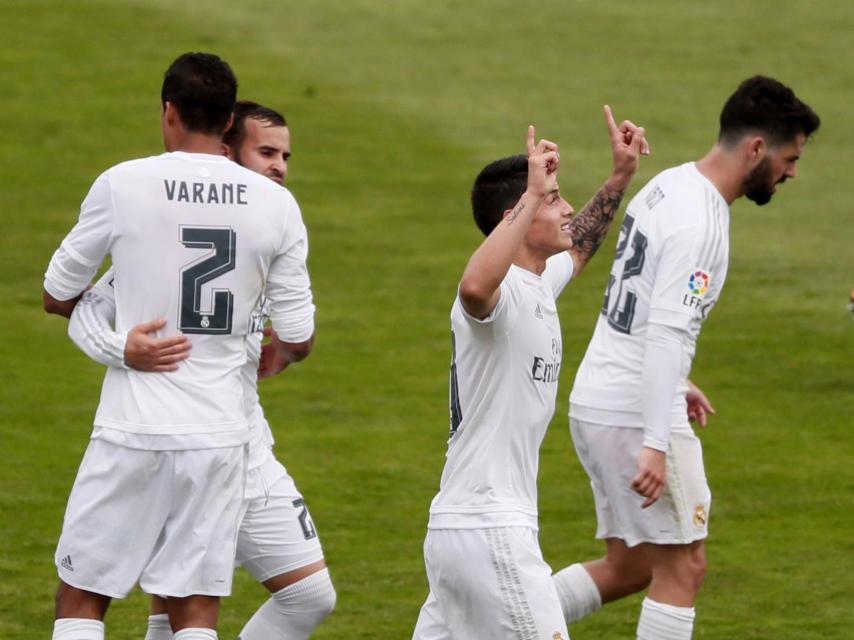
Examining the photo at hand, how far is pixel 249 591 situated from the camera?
8.27 m

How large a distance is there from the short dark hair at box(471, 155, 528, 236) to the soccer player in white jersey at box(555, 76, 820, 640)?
3.34 ft

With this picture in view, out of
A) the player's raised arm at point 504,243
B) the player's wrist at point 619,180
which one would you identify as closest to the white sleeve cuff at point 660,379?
the player's wrist at point 619,180

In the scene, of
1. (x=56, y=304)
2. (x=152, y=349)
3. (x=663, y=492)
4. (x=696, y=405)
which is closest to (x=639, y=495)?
(x=663, y=492)

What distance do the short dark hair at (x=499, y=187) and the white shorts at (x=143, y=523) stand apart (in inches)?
44.7

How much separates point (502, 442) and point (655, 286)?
1.24 meters

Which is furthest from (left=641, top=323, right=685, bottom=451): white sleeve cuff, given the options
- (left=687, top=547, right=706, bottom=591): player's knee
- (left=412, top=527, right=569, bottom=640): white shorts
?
(left=412, top=527, right=569, bottom=640): white shorts

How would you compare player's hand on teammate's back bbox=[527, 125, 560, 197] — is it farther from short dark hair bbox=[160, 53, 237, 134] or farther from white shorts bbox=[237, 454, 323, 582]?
white shorts bbox=[237, 454, 323, 582]

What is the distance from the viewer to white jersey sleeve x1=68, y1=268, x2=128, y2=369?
5.23m

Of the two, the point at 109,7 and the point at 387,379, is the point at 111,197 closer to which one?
the point at 387,379

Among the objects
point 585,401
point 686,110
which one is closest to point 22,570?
point 585,401

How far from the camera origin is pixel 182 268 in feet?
16.9

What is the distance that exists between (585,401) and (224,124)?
2.09 metres

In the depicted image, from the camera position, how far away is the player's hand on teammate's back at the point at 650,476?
598cm

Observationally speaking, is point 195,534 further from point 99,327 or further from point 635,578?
point 635,578
